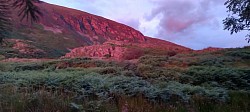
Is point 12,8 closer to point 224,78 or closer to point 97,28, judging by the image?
point 224,78

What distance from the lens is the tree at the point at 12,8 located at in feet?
3.34

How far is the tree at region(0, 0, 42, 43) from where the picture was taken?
3.34 ft

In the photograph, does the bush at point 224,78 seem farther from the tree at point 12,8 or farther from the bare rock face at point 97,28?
the bare rock face at point 97,28

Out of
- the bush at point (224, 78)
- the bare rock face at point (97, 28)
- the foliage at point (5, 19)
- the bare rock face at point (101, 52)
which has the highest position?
the bare rock face at point (97, 28)

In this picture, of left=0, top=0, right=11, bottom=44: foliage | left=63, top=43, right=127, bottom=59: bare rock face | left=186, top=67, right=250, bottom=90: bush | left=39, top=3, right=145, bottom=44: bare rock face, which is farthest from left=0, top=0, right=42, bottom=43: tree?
left=39, top=3, right=145, bottom=44: bare rock face

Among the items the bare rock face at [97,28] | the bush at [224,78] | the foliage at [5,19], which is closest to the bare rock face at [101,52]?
the bush at [224,78]

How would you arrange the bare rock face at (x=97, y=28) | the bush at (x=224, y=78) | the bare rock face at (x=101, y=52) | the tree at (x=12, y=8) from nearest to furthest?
the tree at (x=12, y=8), the bush at (x=224, y=78), the bare rock face at (x=101, y=52), the bare rock face at (x=97, y=28)

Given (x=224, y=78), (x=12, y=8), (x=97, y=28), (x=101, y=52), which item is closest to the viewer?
(x=12, y=8)

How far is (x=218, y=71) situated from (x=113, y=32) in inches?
4082

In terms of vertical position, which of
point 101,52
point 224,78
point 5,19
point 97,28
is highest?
point 97,28

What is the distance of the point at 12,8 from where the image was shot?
1034 millimetres

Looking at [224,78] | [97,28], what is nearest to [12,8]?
[224,78]

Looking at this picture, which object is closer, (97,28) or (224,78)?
(224,78)

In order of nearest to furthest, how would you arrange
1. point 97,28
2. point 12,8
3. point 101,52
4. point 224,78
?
point 12,8
point 224,78
point 101,52
point 97,28
